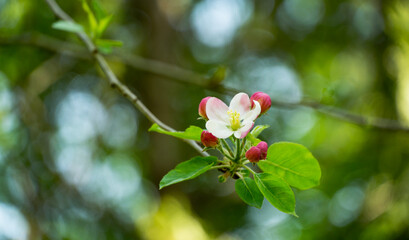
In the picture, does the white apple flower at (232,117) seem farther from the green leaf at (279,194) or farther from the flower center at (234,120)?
the green leaf at (279,194)

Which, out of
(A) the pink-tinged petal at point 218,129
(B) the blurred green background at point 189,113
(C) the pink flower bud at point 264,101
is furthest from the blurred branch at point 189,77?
(A) the pink-tinged petal at point 218,129

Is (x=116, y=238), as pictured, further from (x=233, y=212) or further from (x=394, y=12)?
(x=394, y=12)

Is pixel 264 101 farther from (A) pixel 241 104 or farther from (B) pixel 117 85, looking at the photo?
(B) pixel 117 85

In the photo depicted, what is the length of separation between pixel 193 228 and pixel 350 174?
1332mm

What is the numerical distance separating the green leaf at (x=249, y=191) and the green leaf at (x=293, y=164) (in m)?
0.04

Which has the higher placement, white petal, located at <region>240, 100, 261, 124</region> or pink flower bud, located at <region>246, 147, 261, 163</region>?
white petal, located at <region>240, 100, 261, 124</region>

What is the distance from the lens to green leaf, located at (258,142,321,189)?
0.79 m

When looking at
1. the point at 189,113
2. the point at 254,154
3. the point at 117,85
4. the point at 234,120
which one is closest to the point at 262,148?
the point at 254,154

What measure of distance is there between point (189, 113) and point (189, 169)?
3.22 m

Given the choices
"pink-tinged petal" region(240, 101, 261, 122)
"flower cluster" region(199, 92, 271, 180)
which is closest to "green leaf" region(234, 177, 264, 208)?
"flower cluster" region(199, 92, 271, 180)

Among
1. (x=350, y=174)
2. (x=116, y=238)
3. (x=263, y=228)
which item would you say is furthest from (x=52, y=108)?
(x=350, y=174)

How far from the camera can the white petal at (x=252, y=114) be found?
0.84 m

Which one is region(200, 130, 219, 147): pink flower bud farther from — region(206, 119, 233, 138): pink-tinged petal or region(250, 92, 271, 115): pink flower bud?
region(250, 92, 271, 115): pink flower bud

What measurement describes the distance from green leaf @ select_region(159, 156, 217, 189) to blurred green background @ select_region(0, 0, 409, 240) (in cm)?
95
